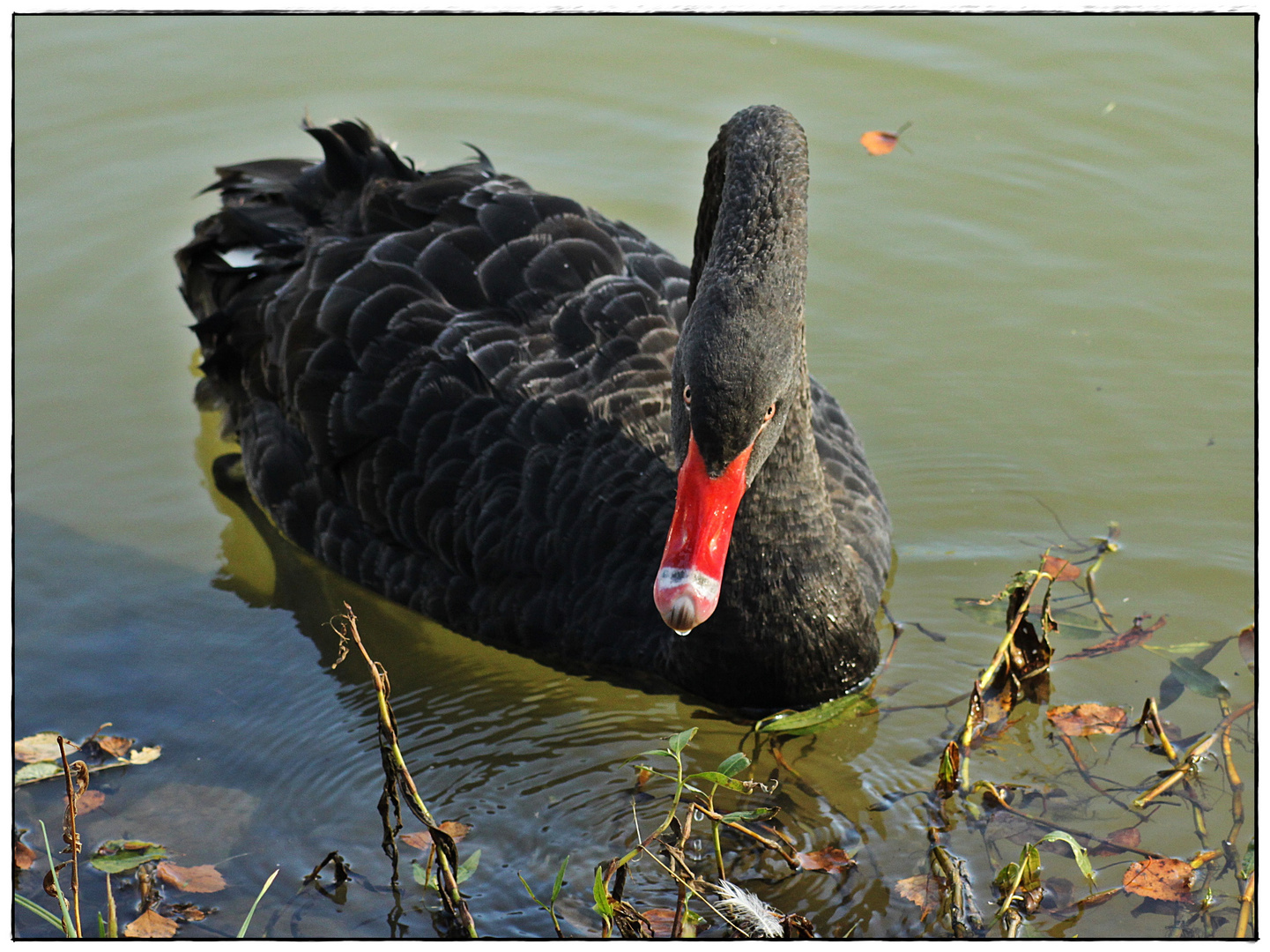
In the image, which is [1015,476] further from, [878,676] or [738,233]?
[738,233]

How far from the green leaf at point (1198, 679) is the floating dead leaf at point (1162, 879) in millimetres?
698

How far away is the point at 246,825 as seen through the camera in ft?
15.2

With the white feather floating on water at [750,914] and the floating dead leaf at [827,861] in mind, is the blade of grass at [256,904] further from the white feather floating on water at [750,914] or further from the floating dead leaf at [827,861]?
the floating dead leaf at [827,861]

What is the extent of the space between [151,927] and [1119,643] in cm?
348

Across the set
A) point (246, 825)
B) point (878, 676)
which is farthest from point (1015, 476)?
point (246, 825)

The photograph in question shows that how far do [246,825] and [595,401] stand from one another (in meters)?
1.90

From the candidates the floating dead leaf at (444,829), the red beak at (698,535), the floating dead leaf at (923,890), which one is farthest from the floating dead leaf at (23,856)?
the floating dead leaf at (923,890)

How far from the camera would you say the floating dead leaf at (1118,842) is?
428 centimetres

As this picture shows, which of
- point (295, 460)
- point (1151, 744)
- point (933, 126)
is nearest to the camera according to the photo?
point (1151, 744)

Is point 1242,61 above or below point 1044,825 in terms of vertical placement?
above

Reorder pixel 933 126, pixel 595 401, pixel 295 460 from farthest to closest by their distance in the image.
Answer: pixel 933 126
pixel 295 460
pixel 595 401

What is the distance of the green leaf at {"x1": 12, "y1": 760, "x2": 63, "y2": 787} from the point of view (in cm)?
472

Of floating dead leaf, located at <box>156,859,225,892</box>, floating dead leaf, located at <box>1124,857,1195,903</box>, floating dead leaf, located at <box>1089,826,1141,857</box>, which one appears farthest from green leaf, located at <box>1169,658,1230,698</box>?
floating dead leaf, located at <box>156,859,225,892</box>

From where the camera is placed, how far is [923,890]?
417cm
